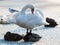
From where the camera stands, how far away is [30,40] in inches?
191

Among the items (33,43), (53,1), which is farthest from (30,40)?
(53,1)

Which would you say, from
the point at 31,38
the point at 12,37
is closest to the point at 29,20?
the point at 31,38

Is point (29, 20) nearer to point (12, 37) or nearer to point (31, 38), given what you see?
point (31, 38)

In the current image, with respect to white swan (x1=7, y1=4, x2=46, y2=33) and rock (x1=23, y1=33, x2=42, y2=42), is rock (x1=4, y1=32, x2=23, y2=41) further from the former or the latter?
white swan (x1=7, y1=4, x2=46, y2=33)

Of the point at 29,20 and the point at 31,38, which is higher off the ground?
the point at 29,20

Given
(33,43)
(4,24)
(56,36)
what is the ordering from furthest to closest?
(4,24) → (56,36) → (33,43)

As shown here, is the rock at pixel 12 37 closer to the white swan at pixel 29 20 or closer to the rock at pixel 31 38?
the rock at pixel 31 38

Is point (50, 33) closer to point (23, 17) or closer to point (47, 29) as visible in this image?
point (47, 29)

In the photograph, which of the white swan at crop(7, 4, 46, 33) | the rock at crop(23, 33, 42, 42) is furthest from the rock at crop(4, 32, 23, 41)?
the white swan at crop(7, 4, 46, 33)

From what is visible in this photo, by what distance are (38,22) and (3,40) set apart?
692 millimetres

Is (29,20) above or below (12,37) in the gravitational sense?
above

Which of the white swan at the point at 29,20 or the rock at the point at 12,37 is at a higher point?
the white swan at the point at 29,20

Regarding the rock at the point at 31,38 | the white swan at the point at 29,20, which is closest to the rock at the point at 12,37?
the rock at the point at 31,38

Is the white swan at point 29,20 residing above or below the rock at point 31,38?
above
